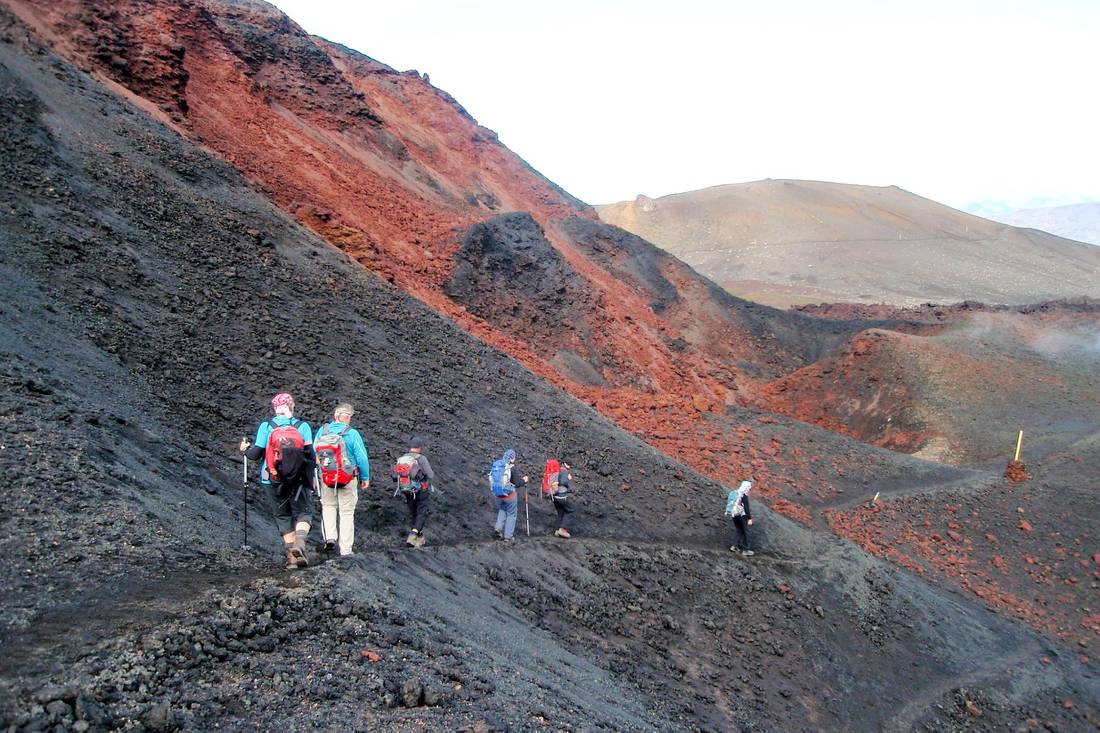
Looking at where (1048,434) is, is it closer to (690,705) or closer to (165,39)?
(690,705)

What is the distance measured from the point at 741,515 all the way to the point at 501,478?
5.60m

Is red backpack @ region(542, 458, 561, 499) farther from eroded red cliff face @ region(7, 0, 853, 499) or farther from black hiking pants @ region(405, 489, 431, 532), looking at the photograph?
eroded red cliff face @ region(7, 0, 853, 499)

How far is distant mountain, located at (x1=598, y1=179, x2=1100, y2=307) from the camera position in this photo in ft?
244

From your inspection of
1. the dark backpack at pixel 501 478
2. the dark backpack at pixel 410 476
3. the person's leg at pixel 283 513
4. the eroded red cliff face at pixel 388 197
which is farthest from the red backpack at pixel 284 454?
the eroded red cliff face at pixel 388 197

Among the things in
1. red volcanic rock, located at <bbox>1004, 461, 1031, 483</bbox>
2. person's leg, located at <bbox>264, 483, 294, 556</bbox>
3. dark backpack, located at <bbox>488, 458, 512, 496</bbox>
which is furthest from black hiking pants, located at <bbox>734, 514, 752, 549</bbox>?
red volcanic rock, located at <bbox>1004, 461, 1031, 483</bbox>

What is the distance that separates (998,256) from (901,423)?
235ft

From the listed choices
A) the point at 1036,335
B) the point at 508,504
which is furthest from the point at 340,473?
the point at 1036,335

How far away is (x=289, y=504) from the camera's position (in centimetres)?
680

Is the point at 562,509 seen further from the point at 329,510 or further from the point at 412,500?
the point at 329,510

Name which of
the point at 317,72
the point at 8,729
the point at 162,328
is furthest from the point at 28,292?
the point at 317,72

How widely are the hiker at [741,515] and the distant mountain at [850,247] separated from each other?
172 ft

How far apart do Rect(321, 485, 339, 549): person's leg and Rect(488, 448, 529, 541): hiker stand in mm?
3535

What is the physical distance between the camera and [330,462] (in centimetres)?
706

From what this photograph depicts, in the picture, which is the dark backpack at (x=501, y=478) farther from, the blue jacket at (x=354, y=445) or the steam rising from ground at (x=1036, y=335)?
the steam rising from ground at (x=1036, y=335)
